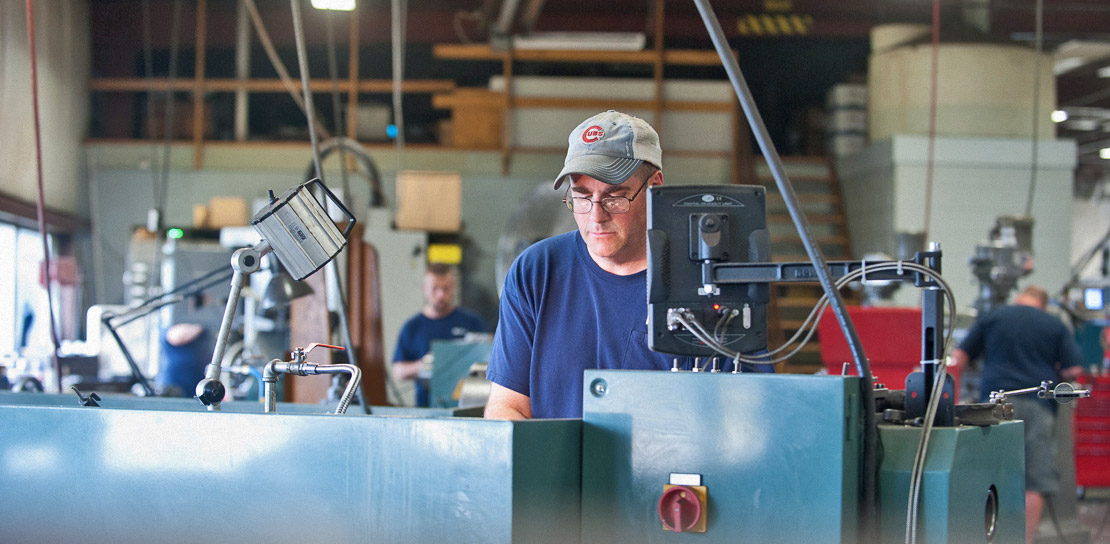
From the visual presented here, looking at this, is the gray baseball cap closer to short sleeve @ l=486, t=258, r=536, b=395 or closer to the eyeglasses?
the eyeglasses

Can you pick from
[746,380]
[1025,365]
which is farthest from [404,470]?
[1025,365]

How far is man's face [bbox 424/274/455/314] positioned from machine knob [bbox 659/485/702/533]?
428 centimetres

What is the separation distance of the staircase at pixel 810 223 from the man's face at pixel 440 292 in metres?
3.51

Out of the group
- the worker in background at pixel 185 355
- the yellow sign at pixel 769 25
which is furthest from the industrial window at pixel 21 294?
the yellow sign at pixel 769 25

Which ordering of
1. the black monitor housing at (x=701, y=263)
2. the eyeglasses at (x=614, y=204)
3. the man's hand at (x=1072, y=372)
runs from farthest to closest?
1. the man's hand at (x=1072, y=372)
2. the eyeglasses at (x=614, y=204)
3. the black monitor housing at (x=701, y=263)

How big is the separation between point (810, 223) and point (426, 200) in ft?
10.6

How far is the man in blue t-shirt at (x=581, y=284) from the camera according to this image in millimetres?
1506

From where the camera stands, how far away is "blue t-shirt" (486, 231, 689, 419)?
1.48 metres

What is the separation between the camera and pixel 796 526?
93 cm

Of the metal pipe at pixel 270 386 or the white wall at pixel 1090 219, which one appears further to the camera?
the white wall at pixel 1090 219

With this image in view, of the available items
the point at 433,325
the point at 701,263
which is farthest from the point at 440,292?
the point at 701,263

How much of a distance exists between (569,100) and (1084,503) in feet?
16.0

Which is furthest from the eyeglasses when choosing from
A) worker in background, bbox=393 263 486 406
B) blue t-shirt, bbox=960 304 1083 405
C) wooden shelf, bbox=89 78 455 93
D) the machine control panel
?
wooden shelf, bbox=89 78 455 93

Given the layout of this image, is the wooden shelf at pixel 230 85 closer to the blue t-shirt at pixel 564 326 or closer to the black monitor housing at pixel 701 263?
the blue t-shirt at pixel 564 326
